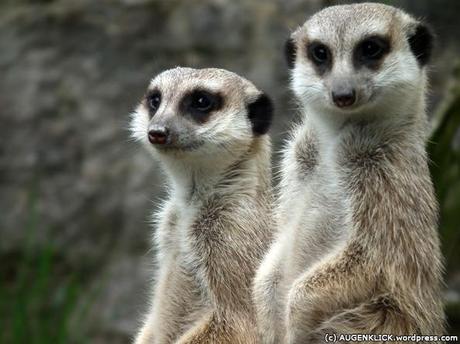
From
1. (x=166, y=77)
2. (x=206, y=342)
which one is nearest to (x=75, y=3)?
(x=166, y=77)

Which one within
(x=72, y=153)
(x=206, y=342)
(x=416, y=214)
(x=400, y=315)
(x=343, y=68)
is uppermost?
(x=343, y=68)

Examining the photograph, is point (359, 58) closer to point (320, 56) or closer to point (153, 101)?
point (320, 56)

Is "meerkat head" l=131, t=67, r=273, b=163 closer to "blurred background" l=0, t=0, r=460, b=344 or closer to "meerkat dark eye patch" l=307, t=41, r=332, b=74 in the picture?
"meerkat dark eye patch" l=307, t=41, r=332, b=74

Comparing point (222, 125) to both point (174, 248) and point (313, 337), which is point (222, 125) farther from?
point (313, 337)

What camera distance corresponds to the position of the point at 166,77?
17.6ft

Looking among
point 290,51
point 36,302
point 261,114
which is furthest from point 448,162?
point 36,302

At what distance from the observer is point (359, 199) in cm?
468

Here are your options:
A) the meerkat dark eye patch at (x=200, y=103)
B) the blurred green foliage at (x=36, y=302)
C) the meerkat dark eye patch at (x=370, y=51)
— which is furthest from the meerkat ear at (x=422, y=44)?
the blurred green foliage at (x=36, y=302)

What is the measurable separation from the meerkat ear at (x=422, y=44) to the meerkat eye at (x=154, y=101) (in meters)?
1.27

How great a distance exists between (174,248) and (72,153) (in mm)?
4152

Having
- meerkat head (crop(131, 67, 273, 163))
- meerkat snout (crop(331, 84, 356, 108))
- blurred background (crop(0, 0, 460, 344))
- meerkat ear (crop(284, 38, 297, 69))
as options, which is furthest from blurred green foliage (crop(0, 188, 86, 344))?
meerkat snout (crop(331, 84, 356, 108))

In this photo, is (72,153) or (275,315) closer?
(275,315)

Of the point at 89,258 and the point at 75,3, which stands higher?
the point at 75,3

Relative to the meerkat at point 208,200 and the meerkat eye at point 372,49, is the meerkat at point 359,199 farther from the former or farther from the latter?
the meerkat at point 208,200
